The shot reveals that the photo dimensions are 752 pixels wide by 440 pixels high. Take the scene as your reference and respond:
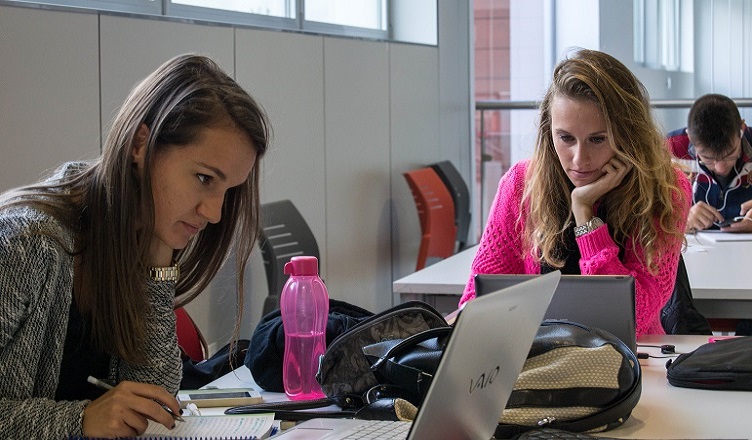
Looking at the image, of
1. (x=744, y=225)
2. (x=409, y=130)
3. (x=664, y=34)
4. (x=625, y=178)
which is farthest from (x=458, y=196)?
(x=625, y=178)

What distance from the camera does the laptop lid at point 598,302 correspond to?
73.4 inches

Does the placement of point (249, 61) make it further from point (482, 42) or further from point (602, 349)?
point (482, 42)

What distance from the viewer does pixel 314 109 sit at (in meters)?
4.46

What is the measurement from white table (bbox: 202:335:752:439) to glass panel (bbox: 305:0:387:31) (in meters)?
3.14

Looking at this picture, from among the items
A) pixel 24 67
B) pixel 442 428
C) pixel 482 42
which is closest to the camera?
pixel 442 428

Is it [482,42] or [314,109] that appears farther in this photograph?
[482,42]

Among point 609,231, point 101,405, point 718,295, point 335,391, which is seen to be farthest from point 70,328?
point 718,295

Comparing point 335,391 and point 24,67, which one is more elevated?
point 24,67

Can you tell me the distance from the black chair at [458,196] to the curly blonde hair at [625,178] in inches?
117

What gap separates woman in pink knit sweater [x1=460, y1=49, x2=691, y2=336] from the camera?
234 cm

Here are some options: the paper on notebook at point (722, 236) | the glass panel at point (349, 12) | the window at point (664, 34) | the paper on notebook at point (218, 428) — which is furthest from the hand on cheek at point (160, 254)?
the window at point (664, 34)

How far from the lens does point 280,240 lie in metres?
3.91

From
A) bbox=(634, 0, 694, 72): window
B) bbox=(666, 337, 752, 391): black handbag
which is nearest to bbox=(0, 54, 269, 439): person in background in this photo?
bbox=(666, 337, 752, 391): black handbag

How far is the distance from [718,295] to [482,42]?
4314mm
